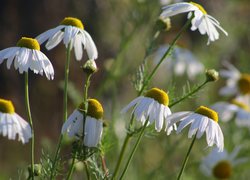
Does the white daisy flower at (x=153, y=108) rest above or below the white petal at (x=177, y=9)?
below

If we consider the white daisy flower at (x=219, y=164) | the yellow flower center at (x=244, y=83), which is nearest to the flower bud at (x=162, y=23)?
the white daisy flower at (x=219, y=164)

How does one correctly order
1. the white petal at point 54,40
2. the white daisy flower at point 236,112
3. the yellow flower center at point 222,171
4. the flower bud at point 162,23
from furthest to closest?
1. the white daisy flower at point 236,112
2. the yellow flower center at point 222,171
3. the flower bud at point 162,23
4. the white petal at point 54,40

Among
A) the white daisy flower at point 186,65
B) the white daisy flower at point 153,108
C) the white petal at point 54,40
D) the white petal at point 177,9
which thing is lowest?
the white daisy flower at point 186,65

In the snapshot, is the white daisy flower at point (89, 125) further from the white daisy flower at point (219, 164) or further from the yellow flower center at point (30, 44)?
the white daisy flower at point (219, 164)

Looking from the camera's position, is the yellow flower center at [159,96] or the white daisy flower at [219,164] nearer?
the yellow flower center at [159,96]

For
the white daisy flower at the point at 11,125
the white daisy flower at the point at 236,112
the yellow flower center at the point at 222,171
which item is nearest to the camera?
the white daisy flower at the point at 11,125

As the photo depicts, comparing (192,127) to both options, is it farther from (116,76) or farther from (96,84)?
(96,84)

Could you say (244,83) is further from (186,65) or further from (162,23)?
(162,23)
